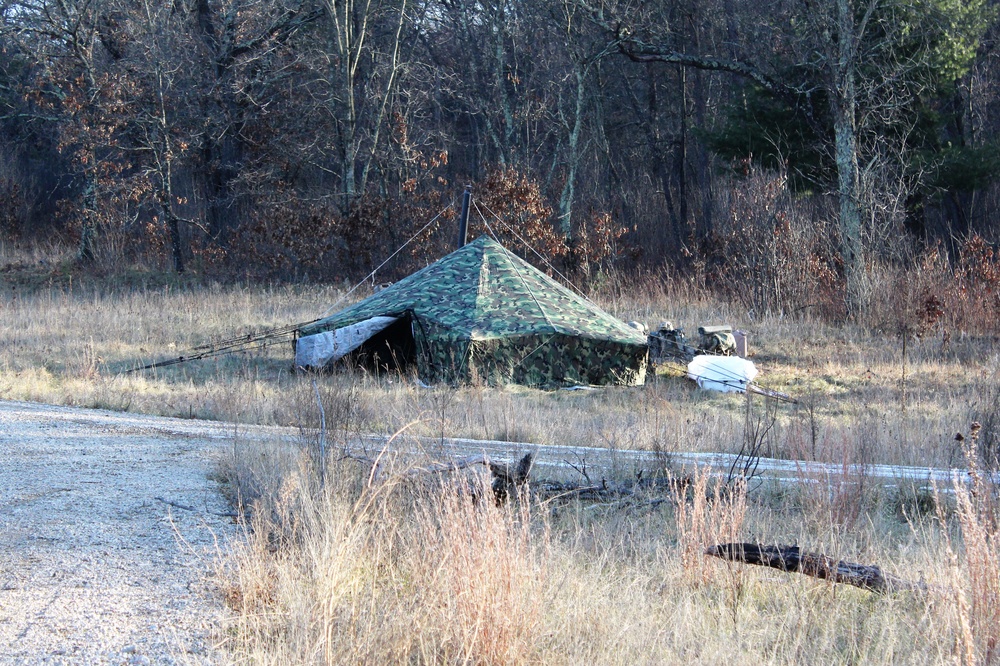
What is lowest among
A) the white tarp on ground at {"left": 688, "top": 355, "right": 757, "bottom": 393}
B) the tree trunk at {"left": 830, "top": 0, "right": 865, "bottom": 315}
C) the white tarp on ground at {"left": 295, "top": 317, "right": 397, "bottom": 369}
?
the white tarp on ground at {"left": 688, "top": 355, "right": 757, "bottom": 393}

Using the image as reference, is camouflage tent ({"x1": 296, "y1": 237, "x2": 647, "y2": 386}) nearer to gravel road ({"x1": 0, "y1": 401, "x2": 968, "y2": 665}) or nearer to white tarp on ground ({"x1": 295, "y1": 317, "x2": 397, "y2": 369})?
white tarp on ground ({"x1": 295, "y1": 317, "x2": 397, "y2": 369})

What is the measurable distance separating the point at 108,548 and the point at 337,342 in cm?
845

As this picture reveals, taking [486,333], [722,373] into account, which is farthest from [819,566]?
[486,333]

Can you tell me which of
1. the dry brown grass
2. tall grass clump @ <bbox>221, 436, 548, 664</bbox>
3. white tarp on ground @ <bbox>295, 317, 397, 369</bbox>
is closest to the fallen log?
the dry brown grass

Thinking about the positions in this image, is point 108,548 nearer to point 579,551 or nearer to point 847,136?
point 579,551

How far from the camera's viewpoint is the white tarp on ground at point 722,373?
12.6m

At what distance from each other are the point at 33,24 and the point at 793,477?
24.3 m

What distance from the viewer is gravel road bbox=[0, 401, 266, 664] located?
3.84m

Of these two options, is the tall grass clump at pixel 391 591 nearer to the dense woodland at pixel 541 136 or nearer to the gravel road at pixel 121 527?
the gravel road at pixel 121 527

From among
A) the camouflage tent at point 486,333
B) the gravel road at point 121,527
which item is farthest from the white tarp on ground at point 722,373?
the gravel road at point 121,527

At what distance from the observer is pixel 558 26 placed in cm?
2645

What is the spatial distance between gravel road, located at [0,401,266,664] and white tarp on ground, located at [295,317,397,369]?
5.26 m

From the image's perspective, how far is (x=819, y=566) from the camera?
4.59 m

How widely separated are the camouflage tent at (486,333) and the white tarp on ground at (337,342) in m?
0.01
